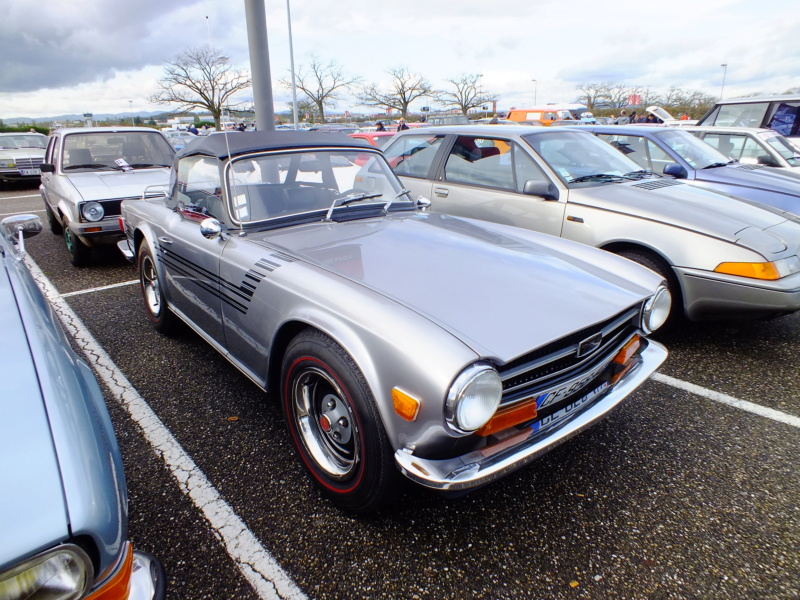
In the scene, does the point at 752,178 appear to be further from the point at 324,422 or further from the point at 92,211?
the point at 92,211

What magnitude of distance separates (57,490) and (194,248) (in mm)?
2136

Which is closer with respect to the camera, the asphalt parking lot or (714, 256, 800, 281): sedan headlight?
the asphalt parking lot

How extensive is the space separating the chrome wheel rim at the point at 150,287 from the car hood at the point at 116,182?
6.28 ft

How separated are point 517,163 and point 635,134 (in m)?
2.23

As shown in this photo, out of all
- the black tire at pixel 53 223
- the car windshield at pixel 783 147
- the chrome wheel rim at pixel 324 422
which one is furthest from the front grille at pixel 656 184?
the black tire at pixel 53 223

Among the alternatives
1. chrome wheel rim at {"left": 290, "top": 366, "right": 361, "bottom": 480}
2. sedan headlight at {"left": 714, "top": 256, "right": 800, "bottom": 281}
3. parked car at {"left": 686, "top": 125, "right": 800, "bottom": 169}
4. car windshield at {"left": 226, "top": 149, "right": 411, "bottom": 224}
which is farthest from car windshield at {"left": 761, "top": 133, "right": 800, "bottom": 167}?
chrome wheel rim at {"left": 290, "top": 366, "right": 361, "bottom": 480}

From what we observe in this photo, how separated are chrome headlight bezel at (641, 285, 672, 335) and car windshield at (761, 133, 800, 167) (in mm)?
6299

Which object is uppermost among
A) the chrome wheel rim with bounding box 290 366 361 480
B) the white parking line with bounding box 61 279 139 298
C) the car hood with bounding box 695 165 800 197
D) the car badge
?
the car hood with bounding box 695 165 800 197

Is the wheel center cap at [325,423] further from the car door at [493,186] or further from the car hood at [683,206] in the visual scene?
the car hood at [683,206]

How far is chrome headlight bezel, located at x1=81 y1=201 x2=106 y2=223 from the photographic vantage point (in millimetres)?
5156

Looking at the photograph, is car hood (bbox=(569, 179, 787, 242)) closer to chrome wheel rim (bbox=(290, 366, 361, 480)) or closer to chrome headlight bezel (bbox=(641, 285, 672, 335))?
chrome headlight bezel (bbox=(641, 285, 672, 335))

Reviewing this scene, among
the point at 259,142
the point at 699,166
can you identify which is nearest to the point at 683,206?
the point at 699,166

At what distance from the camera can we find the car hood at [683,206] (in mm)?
3488

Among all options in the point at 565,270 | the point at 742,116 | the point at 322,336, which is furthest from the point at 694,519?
the point at 742,116
